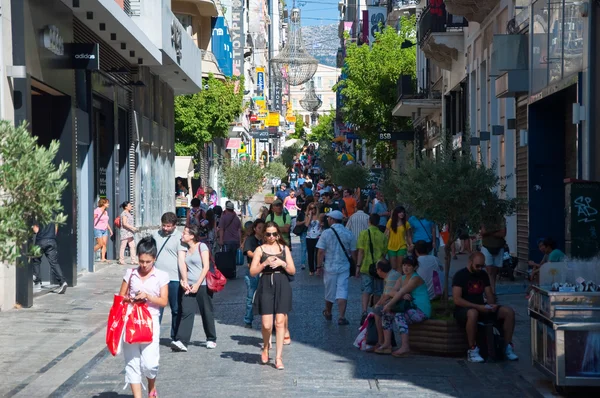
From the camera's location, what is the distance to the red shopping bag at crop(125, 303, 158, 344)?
9.09 metres

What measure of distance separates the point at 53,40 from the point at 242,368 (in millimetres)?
9323

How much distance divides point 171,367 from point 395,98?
39105 mm

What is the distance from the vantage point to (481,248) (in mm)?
19203

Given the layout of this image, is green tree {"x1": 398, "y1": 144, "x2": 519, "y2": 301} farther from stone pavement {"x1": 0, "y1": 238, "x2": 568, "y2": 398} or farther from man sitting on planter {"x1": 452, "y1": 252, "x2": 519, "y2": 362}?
man sitting on planter {"x1": 452, "y1": 252, "x2": 519, "y2": 362}

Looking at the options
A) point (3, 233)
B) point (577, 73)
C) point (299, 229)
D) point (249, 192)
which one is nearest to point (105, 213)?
point (299, 229)

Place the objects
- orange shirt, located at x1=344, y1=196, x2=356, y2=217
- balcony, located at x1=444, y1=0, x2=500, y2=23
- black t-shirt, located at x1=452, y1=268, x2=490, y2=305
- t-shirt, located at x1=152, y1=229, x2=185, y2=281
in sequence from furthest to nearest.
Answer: orange shirt, located at x1=344, y1=196, x2=356, y2=217 → balcony, located at x1=444, y1=0, x2=500, y2=23 → t-shirt, located at x1=152, y1=229, x2=185, y2=281 → black t-shirt, located at x1=452, y1=268, x2=490, y2=305

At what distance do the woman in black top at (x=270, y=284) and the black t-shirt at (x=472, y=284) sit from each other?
1962 millimetres

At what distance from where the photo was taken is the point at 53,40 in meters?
18.9

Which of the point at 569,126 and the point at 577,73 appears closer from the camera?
the point at 577,73

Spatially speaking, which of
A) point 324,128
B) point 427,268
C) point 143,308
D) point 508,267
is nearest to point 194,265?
point 427,268

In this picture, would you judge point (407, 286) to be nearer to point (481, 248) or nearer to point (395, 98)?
point (481, 248)

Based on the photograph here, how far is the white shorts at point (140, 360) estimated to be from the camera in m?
9.20

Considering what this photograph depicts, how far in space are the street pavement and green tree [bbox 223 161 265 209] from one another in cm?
3321

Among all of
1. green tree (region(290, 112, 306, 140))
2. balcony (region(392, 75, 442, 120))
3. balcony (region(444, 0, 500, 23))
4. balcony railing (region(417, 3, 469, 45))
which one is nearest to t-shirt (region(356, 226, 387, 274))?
balcony (region(444, 0, 500, 23))
